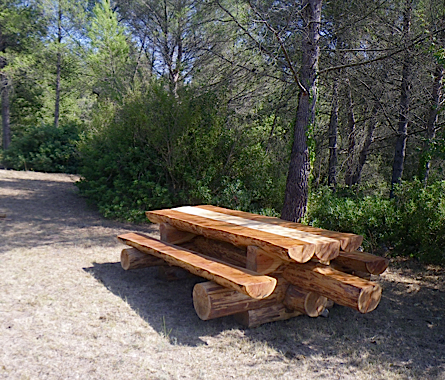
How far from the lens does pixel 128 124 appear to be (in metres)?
8.62

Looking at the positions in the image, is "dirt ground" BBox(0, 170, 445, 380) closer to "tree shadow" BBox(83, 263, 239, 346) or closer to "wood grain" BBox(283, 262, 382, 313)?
"tree shadow" BBox(83, 263, 239, 346)

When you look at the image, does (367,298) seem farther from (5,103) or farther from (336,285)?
(5,103)

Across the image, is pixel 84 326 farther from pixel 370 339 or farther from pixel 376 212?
pixel 376 212

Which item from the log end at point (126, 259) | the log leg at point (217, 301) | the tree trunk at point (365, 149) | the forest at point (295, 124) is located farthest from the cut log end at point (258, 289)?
the tree trunk at point (365, 149)

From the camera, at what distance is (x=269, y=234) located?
13.0 ft

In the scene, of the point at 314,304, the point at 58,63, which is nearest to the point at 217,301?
the point at 314,304

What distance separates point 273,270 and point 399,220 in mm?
3210

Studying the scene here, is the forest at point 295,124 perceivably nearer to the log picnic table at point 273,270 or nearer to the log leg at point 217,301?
the log picnic table at point 273,270

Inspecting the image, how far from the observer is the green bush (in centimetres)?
1608

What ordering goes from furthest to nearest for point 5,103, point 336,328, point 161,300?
point 5,103, point 161,300, point 336,328

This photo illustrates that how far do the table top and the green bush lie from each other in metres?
12.1

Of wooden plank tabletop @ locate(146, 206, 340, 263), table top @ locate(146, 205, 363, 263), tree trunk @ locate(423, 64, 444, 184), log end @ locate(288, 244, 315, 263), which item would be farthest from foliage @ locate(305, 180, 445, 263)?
log end @ locate(288, 244, 315, 263)

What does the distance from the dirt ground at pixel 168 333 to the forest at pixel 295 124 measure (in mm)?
1348

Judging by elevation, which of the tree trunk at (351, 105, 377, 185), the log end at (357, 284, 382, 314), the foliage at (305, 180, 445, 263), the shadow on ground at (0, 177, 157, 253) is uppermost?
the tree trunk at (351, 105, 377, 185)
